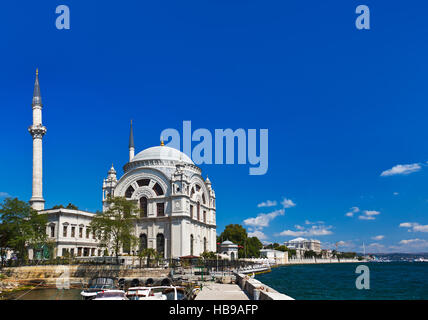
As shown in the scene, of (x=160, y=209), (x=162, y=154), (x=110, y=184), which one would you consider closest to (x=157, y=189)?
(x=160, y=209)

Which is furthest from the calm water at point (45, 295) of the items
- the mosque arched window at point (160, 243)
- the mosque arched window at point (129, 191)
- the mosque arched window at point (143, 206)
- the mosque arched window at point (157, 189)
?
the mosque arched window at point (129, 191)

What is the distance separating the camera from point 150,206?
64375 millimetres

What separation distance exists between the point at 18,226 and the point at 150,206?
62.1 feet

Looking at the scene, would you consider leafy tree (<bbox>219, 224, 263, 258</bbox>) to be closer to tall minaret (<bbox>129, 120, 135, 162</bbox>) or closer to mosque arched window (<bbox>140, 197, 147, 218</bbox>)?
tall minaret (<bbox>129, 120, 135, 162</bbox>)

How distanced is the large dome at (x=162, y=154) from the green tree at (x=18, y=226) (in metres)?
19.6

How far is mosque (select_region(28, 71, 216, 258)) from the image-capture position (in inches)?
2354

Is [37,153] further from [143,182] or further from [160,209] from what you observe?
[160,209]

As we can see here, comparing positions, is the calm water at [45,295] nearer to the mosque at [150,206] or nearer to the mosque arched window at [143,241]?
the mosque at [150,206]

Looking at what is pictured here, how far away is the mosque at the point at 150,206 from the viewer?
59781mm

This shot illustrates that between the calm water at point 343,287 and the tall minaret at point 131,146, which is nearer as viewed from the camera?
the calm water at point 343,287

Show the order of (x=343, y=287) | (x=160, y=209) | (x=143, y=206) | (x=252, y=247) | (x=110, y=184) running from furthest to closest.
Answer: (x=252, y=247), (x=110, y=184), (x=143, y=206), (x=160, y=209), (x=343, y=287)

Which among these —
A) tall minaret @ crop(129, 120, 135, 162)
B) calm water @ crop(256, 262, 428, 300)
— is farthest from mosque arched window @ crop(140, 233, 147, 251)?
calm water @ crop(256, 262, 428, 300)
